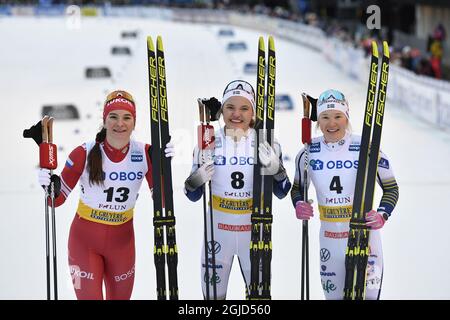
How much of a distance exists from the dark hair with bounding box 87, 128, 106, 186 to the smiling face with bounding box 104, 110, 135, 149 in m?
0.07

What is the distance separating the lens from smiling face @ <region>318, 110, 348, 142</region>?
6.26 metres

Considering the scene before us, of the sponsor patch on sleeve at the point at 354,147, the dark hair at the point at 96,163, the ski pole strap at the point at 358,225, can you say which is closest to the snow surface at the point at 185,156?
the dark hair at the point at 96,163

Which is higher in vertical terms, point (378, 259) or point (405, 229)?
point (378, 259)

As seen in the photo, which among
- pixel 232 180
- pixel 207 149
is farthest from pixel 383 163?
pixel 207 149

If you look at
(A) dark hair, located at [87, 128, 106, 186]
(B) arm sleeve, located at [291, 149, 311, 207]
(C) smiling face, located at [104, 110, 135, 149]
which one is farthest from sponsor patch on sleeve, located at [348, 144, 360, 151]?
(A) dark hair, located at [87, 128, 106, 186]

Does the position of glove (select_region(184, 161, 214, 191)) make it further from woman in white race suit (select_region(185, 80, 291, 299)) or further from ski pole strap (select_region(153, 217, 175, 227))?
ski pole strap (select_region(153, 217, 175, 227))

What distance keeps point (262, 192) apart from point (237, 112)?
23.6 inches

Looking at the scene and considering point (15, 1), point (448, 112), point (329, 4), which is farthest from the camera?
point (15, 1)

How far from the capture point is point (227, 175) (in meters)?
6.41

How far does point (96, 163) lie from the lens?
623 centimetres

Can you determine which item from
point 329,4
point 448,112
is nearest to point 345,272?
point 448,112

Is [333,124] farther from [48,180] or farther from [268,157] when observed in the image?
[48,180]
